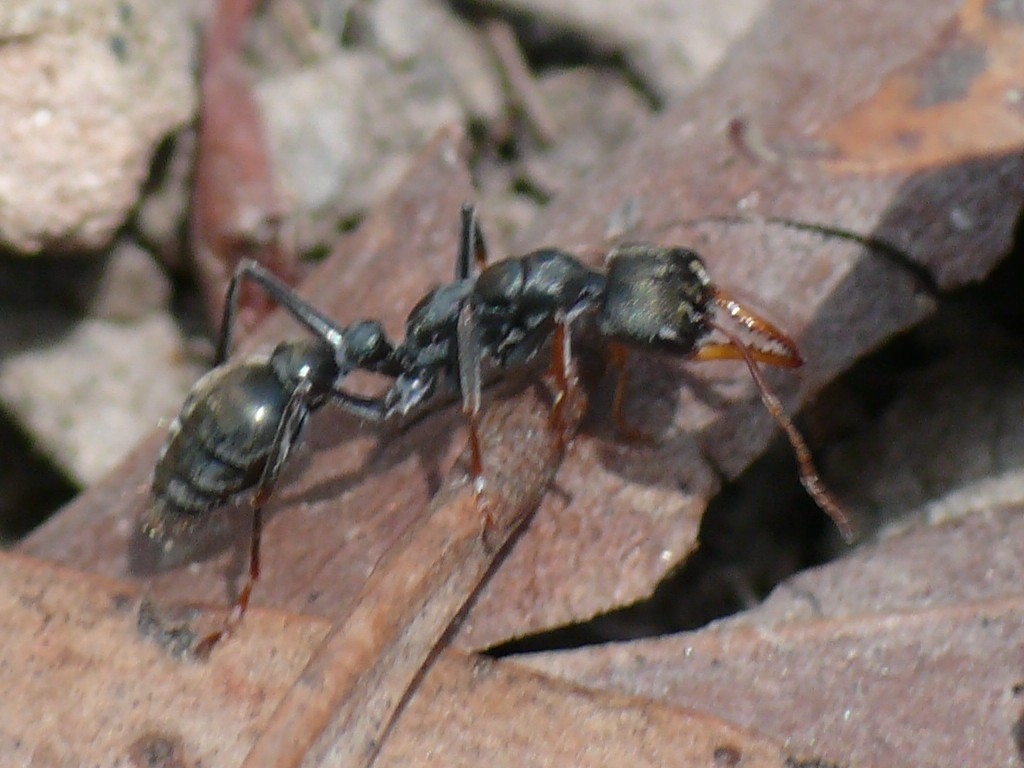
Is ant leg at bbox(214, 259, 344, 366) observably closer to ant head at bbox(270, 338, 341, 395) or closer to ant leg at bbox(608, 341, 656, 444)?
ant head at bbox(270, 338, 341, 395)

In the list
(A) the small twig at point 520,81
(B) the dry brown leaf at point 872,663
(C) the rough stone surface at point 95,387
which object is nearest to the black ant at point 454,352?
(B) the dry brown leaf at point 872,663

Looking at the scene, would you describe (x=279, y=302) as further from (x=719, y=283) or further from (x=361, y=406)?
(x=719, y=283)

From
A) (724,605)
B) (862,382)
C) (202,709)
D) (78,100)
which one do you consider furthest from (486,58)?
(202,709)

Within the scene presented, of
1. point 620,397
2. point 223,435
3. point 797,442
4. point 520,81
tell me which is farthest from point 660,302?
point 520,81

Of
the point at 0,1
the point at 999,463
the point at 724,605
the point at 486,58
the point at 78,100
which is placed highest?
the point at 0,1

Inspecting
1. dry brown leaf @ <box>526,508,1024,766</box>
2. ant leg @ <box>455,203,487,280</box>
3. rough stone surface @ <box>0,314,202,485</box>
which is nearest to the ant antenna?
dry brown leaf @ <box>526,508,1024,766</box>

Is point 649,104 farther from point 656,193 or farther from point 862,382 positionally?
point 862,382
